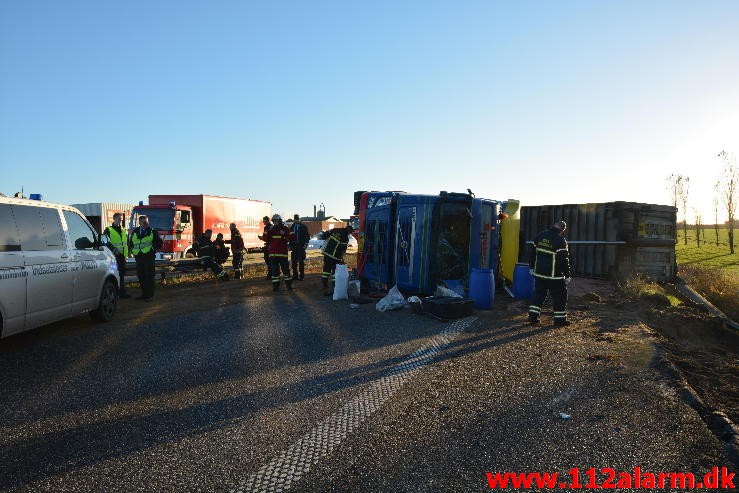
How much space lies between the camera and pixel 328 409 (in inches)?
152

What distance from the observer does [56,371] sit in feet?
16.1

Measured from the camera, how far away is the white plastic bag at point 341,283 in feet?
31.8

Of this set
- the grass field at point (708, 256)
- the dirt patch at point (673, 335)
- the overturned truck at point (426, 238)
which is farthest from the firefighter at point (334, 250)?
the grass field at point (708, 256)

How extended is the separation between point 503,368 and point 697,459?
2112mm

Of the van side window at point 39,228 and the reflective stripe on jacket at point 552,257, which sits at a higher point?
the van side window at point 39,228

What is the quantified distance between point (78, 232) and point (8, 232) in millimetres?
1539

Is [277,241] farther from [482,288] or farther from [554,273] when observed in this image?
[554,273]

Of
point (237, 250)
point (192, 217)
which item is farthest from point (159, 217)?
point (237, 250)

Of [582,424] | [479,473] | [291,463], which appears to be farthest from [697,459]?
[291,463]

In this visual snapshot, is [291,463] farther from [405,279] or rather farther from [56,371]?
[405,279]

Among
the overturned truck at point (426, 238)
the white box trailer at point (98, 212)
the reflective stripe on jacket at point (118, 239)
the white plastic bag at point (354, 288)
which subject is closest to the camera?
the overturned truck at point (426, 238)

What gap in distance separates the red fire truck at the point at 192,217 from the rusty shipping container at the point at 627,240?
12.3 meters

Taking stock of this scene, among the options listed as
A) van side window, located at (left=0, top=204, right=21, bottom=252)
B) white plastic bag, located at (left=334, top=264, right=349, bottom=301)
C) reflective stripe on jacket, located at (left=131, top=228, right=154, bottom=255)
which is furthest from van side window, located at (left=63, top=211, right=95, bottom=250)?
white plastic bag, located at (left=334, top=264, right=349, bottom=301)

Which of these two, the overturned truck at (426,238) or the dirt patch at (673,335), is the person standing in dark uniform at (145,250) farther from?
the dirt patch at (673,335)
